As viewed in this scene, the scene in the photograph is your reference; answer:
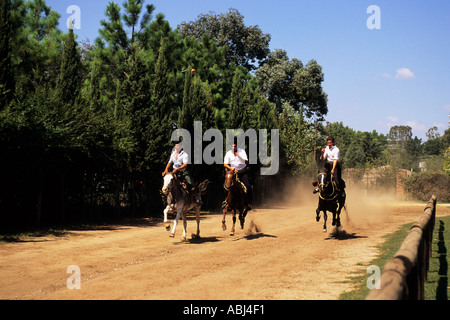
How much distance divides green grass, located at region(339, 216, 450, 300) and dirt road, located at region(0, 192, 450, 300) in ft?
1.02

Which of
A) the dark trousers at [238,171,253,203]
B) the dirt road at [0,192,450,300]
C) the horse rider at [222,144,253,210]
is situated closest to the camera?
the dirt road at [0,192,450,300]

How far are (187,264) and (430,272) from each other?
585 cm

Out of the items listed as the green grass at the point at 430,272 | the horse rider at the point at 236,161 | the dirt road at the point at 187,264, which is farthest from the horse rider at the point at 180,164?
the green grass at the point at 430,272

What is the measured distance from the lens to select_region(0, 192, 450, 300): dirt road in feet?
28.7

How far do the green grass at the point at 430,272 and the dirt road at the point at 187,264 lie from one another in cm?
31

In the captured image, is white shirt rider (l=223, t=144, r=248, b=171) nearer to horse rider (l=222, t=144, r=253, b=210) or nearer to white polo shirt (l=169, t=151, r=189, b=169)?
horse rider (l=222, t=144, r=253, b=210)

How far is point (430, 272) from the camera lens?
37.7 feet

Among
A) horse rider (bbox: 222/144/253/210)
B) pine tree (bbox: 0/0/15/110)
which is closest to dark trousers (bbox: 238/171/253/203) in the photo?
horse rider (bbox: 222/144/253/210)

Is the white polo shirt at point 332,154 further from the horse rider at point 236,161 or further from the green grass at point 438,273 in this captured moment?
the green grass at point 438,273

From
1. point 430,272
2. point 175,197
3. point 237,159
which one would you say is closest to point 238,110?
point 237,159
